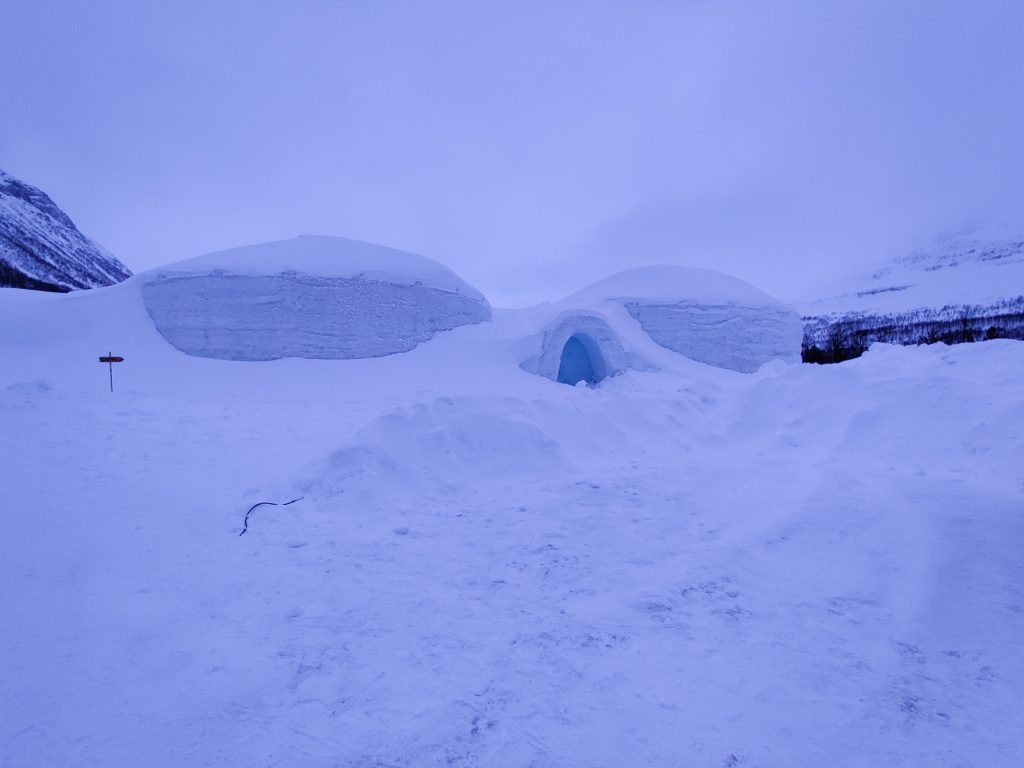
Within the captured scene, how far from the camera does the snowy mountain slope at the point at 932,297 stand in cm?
3878

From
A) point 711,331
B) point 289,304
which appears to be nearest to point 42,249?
point 289,304

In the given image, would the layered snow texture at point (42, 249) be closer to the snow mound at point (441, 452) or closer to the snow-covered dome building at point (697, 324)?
the snow-covered dome building at point (697, 324)

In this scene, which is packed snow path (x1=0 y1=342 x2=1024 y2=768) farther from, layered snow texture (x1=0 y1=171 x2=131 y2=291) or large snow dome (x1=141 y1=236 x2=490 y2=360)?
layered snow texture (x1=0 y1=171 x2=131 y2=291)

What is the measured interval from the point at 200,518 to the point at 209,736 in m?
2.46

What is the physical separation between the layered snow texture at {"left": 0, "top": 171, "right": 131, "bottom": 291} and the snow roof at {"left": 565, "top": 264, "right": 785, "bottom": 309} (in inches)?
1592

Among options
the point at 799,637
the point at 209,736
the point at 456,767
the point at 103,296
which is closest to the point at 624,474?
the point at 799,637

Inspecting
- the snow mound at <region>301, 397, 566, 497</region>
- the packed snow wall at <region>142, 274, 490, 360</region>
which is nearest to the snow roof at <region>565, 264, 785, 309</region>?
the packed snow wall at <region>142, 274, 490, 360</region>

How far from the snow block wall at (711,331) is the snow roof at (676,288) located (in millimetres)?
290

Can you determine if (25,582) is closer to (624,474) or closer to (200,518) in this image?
(200,518)

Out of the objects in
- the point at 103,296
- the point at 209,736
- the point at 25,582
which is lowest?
the point at 209,736

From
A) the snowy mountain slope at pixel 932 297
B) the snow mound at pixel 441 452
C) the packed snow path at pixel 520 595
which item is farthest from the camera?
the snowy mountain slope at pixel 932 297

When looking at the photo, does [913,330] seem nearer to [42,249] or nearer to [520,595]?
[520,595]

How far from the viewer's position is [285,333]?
12875 millimetres

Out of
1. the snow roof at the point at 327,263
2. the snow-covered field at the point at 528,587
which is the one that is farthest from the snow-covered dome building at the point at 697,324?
the snow-covered field at the point at 528,587
